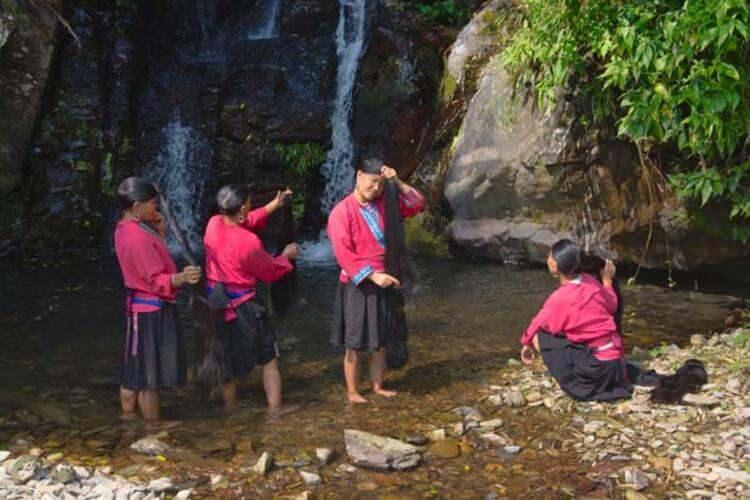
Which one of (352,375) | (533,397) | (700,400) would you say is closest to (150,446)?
(352,375)

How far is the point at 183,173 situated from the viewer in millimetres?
13453

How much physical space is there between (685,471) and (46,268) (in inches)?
372

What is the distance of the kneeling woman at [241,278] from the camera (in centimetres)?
576

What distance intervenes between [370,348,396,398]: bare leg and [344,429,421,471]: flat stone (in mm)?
1072

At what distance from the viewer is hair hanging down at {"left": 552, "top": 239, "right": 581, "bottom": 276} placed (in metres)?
5.79

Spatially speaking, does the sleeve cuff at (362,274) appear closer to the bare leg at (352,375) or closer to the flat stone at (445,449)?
the bare leg at (352,375)

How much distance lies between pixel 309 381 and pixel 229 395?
868mm

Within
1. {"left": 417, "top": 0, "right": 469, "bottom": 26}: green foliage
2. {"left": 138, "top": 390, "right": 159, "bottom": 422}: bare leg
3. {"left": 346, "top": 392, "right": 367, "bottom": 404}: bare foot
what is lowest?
{"left": 346, "top": 392, "right": 367, "bottom": 404}: bare foot

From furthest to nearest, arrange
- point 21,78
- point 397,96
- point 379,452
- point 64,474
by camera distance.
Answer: point 397,96 < point 21,78 < point 379,452 < point 64,474

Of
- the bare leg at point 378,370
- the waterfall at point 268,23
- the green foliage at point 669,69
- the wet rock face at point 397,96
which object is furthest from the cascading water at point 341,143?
the bare leg at point 378,370

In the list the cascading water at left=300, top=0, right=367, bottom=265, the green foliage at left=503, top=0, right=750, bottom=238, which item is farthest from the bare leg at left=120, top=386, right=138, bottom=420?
the cascading water at left=300, top=0, right=367, bottom=265

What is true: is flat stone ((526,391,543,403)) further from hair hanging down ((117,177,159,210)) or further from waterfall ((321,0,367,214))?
waterfall ((321,0,367,214))

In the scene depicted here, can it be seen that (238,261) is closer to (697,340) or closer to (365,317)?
(365,317)

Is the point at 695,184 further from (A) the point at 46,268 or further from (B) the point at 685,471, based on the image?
(A) the point at 46,268
